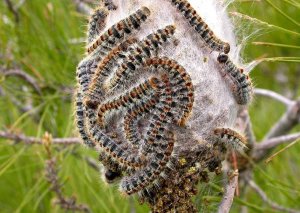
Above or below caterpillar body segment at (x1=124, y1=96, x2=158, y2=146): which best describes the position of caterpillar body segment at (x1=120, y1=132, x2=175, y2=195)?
below

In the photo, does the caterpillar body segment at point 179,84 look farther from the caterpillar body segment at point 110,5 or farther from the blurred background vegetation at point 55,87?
the blurred background vegetation at point 55,87

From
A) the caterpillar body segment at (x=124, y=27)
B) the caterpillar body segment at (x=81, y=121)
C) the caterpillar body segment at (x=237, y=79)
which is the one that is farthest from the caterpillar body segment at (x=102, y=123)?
the caterpillar body segment at (x=237, y=79)

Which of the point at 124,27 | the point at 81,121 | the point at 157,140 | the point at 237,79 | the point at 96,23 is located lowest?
the point at 157,140

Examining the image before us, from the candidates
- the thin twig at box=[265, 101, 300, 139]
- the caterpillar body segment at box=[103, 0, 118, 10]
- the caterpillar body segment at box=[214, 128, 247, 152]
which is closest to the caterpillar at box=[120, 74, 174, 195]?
the caterpillar body segment at box=[214, 128, 247, 152]

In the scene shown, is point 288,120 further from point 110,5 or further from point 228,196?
point 110,5

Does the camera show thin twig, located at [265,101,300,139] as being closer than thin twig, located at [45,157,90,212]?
No

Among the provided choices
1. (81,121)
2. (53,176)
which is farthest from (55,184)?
(81,121)

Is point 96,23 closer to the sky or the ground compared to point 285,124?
closer to the sky

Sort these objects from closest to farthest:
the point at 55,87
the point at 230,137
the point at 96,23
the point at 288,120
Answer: the point at 230,137 → the point at 96,23 → the point at 288,120 → the point at 55,87

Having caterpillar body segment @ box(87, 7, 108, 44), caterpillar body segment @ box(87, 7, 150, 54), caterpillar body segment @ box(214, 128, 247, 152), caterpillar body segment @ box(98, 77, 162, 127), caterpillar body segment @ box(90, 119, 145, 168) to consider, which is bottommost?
caterpillar body segment @ box(214, 128, 247, 152)

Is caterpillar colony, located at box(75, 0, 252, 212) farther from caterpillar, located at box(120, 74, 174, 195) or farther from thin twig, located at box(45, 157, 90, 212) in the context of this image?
thin twig, located at box(45, 157, 90, 212)
